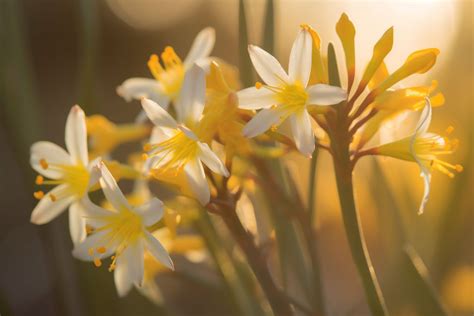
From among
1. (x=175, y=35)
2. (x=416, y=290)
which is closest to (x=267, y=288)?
(x=416, y=290)

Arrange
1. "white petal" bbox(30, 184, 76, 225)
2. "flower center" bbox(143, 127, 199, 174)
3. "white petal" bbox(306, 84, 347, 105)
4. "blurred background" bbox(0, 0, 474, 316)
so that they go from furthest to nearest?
"blurred background" bbox(0, 0, 474, 316)
"white petal" bbox(30, 184, 76, 225)
"flower center" bbox(143, 127, 199, 174)
"white petal" bbox(306, 84, 347, 105)

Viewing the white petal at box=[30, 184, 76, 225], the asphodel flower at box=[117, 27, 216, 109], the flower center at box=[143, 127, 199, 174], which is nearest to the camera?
the flower center at box=[143, 127, 199, 174]

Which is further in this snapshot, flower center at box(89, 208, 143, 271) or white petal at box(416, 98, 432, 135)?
flower center at box(89, 208, 143, 271)

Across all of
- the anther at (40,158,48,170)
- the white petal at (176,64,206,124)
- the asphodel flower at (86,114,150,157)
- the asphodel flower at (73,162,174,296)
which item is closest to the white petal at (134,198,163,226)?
the asphodel flower at (73,162,174,296)

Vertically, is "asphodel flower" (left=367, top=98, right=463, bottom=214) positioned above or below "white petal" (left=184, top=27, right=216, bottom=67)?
below

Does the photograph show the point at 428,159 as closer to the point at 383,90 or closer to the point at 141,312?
the point at 383,90

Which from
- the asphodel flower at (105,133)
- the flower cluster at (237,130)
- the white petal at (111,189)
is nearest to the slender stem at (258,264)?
the flower cluster at (237,130)

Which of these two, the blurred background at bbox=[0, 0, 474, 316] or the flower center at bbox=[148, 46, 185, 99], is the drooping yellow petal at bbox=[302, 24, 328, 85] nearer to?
the blurred background at bbox=[0, 0, 474, 316]
